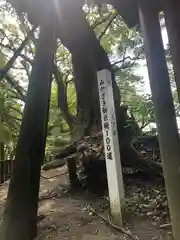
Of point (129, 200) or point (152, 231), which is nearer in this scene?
point (152, 231)

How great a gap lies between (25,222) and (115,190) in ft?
3.63

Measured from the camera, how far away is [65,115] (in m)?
8.70

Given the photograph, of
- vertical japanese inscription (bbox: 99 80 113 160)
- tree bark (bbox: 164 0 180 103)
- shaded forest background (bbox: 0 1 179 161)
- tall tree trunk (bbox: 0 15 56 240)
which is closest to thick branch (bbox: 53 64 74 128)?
shaded forest background (bbox: 0 1 179 161)

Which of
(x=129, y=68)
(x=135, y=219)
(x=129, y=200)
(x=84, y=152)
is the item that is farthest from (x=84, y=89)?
(x=129, y=68)

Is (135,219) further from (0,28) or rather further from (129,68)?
(0,28)

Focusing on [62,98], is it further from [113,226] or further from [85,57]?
[113,226]

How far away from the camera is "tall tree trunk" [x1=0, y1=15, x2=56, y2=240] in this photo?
9.95 feet

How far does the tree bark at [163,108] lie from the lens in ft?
8.70

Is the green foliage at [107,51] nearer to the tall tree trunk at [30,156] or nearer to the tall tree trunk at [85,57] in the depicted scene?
the tall tree trunk at [85,57]

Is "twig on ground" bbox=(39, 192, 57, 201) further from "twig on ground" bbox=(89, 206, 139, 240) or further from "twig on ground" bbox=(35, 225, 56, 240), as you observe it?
"twig on ground" bbox=(35, 225, 56, 240)

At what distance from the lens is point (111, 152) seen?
3.57 metres

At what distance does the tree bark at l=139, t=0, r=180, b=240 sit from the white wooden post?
2.79 ft

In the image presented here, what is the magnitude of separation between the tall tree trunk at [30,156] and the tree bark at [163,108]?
1.22 meters

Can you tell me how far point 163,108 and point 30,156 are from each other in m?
1.52
